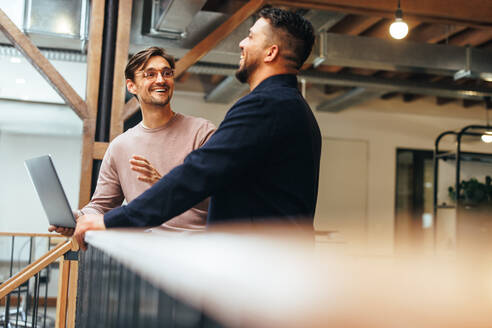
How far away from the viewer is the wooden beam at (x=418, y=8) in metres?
4.05

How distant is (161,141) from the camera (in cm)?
205

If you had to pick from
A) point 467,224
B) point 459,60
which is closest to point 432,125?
point 467,224

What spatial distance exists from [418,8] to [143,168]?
3.18 metres

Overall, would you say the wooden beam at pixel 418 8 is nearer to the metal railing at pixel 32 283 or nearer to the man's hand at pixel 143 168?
the metal railing at pixel 32 283

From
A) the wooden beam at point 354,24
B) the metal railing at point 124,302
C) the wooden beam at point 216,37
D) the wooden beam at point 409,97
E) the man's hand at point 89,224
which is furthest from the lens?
the wooden beam at point 409,97

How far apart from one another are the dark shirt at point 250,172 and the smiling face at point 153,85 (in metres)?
0.82

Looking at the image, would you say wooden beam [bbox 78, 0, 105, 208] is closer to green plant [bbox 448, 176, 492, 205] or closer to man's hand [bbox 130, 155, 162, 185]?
man's hand [bbox 130, 155, 162, 185]

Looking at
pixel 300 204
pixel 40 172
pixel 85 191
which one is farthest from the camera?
pixel 85 191

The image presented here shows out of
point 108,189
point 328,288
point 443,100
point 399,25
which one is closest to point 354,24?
point 399,25

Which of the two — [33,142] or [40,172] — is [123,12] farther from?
[33,142]

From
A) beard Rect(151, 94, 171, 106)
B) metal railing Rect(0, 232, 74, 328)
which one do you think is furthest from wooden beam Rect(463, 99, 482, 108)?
beard Rect(151, 94, 171, 106)

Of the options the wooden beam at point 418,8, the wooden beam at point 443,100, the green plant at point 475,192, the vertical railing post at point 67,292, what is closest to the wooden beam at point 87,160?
the vertical railing post at point 67,292

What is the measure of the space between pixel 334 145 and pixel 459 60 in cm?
349

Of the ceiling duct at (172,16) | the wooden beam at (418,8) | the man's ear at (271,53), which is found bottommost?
the man's ear at (271,53)
